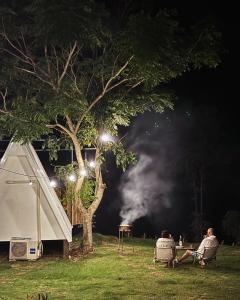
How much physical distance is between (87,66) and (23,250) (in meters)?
6.10

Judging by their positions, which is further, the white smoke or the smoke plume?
the white smoke

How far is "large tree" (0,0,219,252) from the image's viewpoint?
36.4 feet

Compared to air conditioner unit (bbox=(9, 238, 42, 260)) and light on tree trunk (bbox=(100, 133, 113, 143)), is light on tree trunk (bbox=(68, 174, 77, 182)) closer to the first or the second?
light on tree trunk (bbox=(100, 133, 113, 143))

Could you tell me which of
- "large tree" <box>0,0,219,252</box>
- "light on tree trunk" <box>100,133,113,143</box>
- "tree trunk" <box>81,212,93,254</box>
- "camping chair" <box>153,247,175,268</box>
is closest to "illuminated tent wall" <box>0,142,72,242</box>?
"tree trunk" <box>81,212,93,254</box>

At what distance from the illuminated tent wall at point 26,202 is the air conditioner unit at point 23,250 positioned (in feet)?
1.22

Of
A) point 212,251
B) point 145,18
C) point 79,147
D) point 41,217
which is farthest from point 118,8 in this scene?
point 212,251

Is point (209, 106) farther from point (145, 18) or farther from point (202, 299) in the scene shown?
point (202, 299)

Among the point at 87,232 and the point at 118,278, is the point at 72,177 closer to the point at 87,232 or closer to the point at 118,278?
the point at 87,232

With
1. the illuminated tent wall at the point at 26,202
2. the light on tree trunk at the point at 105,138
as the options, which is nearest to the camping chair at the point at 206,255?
the illuminated tent wall at the point at 26,202

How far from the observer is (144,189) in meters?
37.5

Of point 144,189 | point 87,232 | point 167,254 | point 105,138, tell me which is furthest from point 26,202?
point 144,189

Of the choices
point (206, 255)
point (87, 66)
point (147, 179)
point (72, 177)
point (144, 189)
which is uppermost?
point (87, 66)

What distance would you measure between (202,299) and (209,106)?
17.6 m

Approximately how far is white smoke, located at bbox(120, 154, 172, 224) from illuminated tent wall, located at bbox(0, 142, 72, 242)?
795 inches
